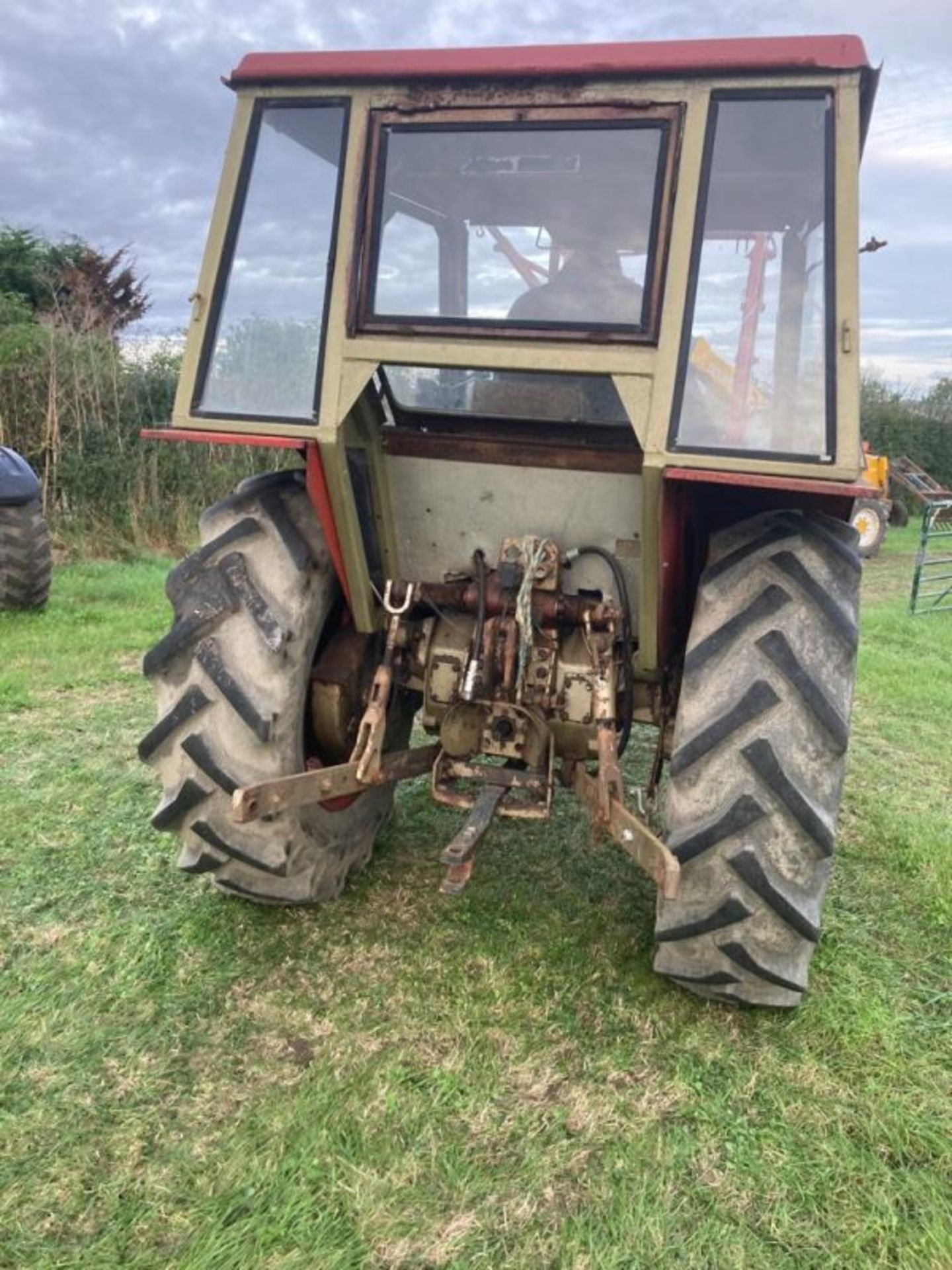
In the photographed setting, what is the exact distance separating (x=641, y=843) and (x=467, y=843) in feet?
1.47

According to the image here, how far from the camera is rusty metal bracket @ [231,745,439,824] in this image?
2545mm

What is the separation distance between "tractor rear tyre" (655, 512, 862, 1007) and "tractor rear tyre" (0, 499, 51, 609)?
19.9 ft

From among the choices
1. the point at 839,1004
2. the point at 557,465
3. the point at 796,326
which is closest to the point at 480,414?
the point at 557,465

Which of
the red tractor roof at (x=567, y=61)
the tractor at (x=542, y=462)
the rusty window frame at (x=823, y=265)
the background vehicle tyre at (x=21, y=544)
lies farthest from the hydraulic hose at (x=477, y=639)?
the background vehicle tyre at (x=21, y=544)

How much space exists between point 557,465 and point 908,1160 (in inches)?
73.6

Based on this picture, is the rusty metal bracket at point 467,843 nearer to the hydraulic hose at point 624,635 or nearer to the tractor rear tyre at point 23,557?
the hydraulic hose at point 624,635

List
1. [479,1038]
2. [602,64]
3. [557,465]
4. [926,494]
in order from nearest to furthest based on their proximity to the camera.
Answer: [602,64]
[479,1038]
[557,465]
[926,494]

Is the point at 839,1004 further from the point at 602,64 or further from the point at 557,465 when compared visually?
the point at 602,64

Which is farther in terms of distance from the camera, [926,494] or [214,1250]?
[926,494]

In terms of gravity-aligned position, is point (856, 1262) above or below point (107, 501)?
below

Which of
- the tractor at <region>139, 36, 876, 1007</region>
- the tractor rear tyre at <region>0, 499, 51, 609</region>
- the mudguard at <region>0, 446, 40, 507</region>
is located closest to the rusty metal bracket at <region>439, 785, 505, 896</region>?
the tractor at <region>139, 36, 876, 1007</region>

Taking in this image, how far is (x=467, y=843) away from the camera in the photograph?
266cm

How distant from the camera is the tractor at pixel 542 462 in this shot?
8.02ft

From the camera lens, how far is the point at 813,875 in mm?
2574
